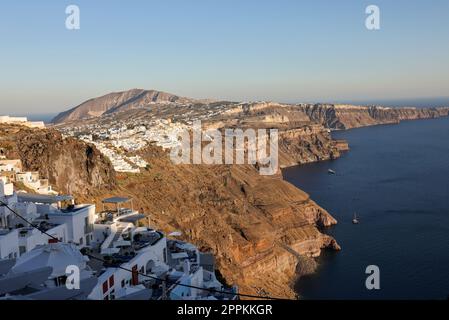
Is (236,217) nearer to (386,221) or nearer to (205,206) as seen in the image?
(205,206)

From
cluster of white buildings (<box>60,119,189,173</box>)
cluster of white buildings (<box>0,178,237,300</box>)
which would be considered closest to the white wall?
cluster of white buildings (<box>0,178,237,300</box>)

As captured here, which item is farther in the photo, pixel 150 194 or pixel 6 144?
pixel 150 194

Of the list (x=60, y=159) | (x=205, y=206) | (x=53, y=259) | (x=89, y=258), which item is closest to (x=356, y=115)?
(x=205, y=206)

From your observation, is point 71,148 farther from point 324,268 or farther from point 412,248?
point 412,248
